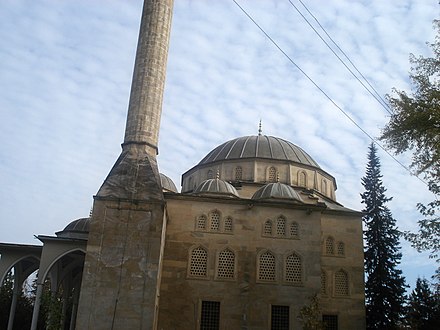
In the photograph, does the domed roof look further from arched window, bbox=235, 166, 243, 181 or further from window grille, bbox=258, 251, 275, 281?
window grille, bbox=258, 251, 275, 281

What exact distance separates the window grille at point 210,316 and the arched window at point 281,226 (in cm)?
370

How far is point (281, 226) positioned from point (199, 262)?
11.8ft

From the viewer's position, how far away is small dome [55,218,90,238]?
21828mm

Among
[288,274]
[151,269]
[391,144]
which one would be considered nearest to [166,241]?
[151,269]

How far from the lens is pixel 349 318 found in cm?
1870

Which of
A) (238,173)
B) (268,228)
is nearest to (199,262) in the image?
(268,228)

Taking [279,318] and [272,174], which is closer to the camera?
[279,318]

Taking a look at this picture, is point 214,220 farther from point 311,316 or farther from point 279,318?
point 311,316

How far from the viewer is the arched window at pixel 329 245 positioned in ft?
65.9

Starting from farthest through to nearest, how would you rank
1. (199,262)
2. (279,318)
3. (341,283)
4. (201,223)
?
1. (341,283)
2. (201,223)
3. (199,262)
4. (279,318)

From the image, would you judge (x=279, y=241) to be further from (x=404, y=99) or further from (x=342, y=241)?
(x=404, y=99)

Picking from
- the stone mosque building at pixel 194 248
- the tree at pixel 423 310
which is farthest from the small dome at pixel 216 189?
the tree at pixel 423 310

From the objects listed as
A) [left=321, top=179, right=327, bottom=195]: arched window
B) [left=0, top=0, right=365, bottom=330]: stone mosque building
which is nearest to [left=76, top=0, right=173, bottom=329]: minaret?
[left=0, top=0, right=365, bottom=330]: stone mosque building

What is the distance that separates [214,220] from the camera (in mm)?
18531
